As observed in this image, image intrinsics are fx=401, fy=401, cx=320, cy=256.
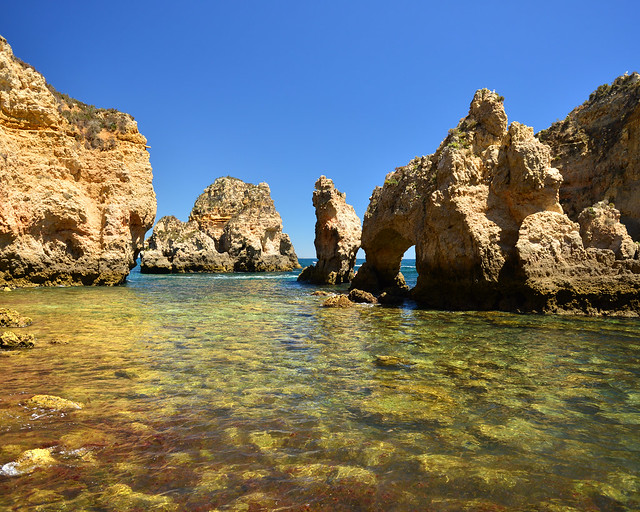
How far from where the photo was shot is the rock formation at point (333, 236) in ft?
128

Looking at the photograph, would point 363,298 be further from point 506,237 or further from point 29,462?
point 29,462

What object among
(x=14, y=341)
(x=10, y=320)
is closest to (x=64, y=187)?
(x=10, y=320)

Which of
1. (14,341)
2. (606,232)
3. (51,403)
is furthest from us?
(606,232)

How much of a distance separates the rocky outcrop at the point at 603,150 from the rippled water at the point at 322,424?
49.5 feet

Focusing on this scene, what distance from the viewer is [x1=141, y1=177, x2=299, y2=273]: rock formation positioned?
206 feet

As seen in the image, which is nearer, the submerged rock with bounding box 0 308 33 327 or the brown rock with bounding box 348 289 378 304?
the submerged rock with bounding box 0 308 33 327

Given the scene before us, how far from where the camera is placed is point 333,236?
39500 millimetres

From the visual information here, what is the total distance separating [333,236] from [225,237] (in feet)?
108

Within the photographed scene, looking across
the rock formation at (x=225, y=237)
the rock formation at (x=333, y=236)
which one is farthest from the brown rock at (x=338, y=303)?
the rock formation at (x=225, y=237)

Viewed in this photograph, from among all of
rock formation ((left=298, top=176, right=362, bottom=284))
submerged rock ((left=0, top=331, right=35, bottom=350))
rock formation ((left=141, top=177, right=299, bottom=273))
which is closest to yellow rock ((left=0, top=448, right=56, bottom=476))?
submerged rock ((left=0, top=331, right=35, bottom=350))

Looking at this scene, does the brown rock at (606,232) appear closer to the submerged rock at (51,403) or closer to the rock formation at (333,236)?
the submerged rock at (51,403)

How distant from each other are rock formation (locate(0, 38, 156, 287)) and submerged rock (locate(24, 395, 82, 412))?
22793 millimetres

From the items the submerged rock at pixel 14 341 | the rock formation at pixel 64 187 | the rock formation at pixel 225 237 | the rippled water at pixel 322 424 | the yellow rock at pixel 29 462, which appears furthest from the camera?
the rock formation at pixel 225 237

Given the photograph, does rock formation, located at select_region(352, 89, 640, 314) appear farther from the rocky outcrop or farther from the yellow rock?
the yellow rock
